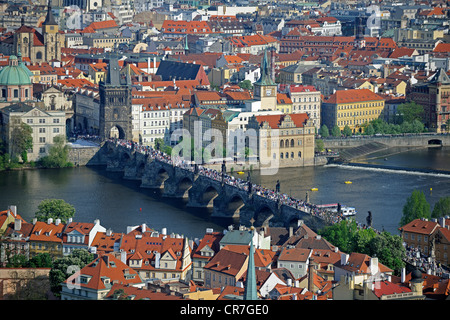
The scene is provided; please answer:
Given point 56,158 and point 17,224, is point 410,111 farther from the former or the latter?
point 17,224

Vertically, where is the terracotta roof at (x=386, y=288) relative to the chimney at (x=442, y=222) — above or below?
above

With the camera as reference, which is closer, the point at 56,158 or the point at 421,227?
the point at 421,227

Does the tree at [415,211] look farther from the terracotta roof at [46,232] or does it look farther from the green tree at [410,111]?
the green tree at [410,111]

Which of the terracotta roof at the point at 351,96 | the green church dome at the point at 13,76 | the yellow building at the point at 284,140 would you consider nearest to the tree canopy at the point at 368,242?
the yellow building at the point at 284,140

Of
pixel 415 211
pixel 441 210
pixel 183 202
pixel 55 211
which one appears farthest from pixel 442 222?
pixel 183 202

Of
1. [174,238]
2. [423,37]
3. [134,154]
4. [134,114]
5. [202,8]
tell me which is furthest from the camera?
[202,8]
